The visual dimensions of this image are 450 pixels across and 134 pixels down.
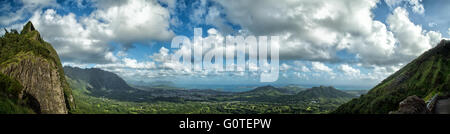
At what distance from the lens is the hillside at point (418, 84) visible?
3994 inches

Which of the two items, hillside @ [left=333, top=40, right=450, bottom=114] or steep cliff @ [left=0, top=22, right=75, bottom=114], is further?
hillside @ [left=333, top=40, right=450, bottom=114]

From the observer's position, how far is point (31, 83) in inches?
2611

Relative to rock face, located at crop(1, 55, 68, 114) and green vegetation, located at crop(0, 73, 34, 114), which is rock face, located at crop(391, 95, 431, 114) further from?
rock face, located at crop(1, 55, 68, 114)

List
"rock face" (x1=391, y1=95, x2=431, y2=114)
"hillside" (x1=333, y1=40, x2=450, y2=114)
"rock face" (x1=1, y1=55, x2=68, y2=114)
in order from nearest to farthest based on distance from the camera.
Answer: "rock face" (x1=391, y1=95, x2=431, y2=114) → "rock face" (x1=1, y1=55, x2=68, y2=114) → "hillside" (x1=333, y1=40, x2=450, y2=114)

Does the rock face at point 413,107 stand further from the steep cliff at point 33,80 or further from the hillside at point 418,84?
the steep cliff at point 33,80

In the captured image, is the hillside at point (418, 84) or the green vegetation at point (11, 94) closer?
the green vegetation at point (11, 94)

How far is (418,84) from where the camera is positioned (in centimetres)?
11581

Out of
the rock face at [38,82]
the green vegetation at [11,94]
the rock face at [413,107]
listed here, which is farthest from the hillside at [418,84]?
the rock face at [38,82]

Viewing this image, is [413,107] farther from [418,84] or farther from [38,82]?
[418,84]

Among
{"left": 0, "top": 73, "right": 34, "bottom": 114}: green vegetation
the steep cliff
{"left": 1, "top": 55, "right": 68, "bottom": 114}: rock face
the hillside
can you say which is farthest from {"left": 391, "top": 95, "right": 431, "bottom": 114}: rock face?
{"left": 1, "top": 55, "right": 68, "bottom": 114}: rock face

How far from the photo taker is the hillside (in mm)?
101444
